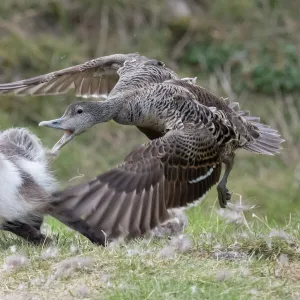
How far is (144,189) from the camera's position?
18.2 feet

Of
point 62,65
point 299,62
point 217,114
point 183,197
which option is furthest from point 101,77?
point 299,62

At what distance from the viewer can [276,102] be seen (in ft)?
40.6

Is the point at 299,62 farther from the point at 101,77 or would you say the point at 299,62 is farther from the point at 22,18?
the point at 101,77

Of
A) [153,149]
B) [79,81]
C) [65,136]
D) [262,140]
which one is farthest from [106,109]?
[262,140]

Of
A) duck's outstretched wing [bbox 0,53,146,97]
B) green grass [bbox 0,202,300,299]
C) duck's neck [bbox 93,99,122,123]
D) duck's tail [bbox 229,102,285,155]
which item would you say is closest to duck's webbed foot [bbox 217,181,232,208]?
duck's tail [bbox 229,102,285,155]

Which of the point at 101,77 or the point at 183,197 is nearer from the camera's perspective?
the point at 183,197

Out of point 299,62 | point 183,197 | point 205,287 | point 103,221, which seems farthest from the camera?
point 299,62

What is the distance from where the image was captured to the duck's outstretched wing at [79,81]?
24.5 ft

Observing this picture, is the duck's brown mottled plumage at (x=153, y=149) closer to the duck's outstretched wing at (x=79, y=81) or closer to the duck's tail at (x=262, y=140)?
the duck's tail at (x=262, y=140)

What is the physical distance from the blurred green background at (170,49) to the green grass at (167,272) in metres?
5.17

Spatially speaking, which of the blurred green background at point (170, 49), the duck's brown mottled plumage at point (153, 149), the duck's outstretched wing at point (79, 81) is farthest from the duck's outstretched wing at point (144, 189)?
the blurred green background at point (170, 49)

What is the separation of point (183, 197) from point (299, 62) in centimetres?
733

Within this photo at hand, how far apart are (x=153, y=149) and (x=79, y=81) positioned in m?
2.26

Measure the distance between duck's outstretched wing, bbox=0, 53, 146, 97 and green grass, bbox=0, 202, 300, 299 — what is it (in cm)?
192
